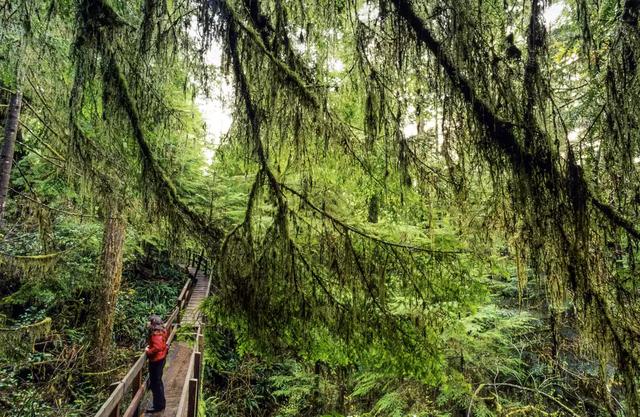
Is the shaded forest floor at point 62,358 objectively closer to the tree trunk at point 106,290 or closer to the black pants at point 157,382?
the tree trunk at point 106,290

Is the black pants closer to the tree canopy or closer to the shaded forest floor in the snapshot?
the shaded forest floor

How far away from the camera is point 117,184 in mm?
3832

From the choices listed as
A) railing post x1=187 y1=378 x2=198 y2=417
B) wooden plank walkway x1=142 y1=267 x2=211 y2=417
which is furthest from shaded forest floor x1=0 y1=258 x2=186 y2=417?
railing post x1=187 y1=378 x2=198 y2=417

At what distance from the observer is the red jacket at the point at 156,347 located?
20.5 ft

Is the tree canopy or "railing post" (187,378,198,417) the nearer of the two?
the tree canopy

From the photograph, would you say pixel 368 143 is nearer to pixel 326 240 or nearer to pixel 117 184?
pixel 326 240

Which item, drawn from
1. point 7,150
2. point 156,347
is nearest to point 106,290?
point 156,347

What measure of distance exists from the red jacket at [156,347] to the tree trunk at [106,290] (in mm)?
4118

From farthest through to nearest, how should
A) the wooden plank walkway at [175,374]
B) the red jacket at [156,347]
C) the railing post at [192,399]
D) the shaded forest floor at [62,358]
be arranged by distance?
1. the shaded forest floor at [62,358]
2. the wooden plank walkway at [175,374]
3. the red jacket at [156,347]
4. the railing post at [192,399]

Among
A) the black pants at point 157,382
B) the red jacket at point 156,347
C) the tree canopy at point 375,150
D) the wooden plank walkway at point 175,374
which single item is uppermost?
the tree canopy at point 375,150

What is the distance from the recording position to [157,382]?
250 inches

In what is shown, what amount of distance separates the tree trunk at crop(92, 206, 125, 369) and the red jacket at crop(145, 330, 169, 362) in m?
4.12

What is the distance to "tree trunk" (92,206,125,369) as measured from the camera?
31.5ft

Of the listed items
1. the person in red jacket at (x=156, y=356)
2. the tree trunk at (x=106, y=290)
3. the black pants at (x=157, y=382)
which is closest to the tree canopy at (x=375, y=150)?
the person in red jacket at (x=156, y=356)
